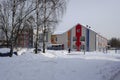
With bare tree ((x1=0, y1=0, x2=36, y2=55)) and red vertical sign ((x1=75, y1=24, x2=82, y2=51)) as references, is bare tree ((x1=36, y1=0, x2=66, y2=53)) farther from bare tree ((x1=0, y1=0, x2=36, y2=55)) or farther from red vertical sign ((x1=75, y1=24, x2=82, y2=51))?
red vertical sign ((x1=75, y1=24, x2=82, y2=51))

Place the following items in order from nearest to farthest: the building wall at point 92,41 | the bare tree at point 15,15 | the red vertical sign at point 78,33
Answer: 1. the bare tree at point 15,15
2. the red vertical sign at point 78,33
3. the building wall at point 92,41

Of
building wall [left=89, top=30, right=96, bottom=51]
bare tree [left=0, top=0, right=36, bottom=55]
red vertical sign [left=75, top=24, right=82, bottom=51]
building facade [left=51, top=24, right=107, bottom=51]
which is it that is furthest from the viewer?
building wall [left=89, top=30, right=96, bottom=51]

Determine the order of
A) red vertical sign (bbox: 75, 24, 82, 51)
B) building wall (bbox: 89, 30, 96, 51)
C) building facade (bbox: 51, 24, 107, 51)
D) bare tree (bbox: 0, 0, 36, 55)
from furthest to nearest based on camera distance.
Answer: building wall (bbox: 89, 30, 96, 51)
building facade (bbox: 51, 24, 107, 51)
red vertical sign (bbox: 75, 24, 82, 51)
bare tree (bbox: 0, 0, 36, 55)

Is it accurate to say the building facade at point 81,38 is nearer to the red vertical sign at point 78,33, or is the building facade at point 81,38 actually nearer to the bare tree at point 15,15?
the red vertical sign at point 78,33

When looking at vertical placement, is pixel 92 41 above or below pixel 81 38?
below

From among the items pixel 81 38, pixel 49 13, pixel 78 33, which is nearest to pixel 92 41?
pixel 81 38

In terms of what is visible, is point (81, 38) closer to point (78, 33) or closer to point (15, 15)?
point (78, 33)

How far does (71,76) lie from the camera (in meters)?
13.0

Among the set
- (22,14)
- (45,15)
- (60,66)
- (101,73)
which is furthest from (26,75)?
(45,15)

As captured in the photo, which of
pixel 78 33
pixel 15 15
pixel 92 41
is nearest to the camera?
pixel 15 15

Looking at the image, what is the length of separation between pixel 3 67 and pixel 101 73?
18.2ft

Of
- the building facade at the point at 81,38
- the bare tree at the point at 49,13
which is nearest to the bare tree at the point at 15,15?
the bare tree at the point at 49,13

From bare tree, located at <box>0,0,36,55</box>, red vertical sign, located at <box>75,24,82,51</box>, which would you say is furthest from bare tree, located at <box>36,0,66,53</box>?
red vertical sign, located at <box>75,24,82,51</box>

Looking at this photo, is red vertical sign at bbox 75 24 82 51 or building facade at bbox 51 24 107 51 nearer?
red vertical sign at bbox 75 24 82 51
